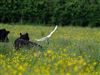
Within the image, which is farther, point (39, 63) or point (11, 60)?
point (11, 60)

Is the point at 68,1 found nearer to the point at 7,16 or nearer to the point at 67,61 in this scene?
the point at 7,16

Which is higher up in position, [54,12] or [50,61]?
[50,61]

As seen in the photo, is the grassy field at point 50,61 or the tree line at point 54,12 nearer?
the grassy field at point 50,61

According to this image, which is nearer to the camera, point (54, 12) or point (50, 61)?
point (50, 61)

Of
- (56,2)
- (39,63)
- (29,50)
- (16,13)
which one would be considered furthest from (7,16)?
(39,63)

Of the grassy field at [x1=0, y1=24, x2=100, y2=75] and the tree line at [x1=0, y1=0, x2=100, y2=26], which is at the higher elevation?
the grassy field at [x1=0, y1=24, x2=100, y2=75]

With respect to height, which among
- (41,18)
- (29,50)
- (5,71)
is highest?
(5,71)

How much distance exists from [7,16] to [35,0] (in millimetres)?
2675

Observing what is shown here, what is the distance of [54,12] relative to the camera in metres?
36.7

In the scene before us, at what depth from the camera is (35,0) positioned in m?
37.4

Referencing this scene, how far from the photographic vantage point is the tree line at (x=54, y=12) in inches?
1438

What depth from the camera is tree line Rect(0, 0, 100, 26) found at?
36531 millimetres

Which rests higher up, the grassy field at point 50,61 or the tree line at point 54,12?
the grassy field at point 50,61

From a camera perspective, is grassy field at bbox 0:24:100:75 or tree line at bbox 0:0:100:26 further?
tree line at bbox 0:0:100:26
